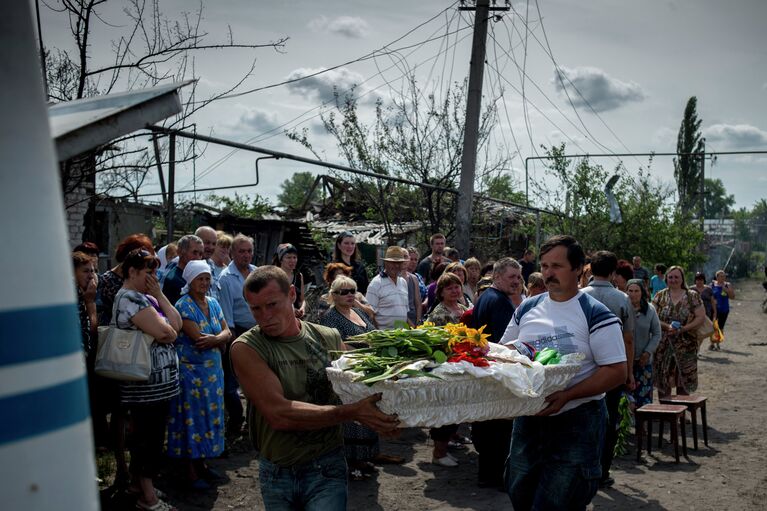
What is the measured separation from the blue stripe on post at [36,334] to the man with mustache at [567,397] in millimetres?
3142

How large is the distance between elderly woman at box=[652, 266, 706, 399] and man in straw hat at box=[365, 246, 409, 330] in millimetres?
3874

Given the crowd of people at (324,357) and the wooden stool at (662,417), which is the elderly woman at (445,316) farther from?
the wooden stool at (662,417)

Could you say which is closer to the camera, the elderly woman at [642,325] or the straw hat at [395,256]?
the elderly woman at [642,325]

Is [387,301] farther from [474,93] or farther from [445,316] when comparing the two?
[474,93]

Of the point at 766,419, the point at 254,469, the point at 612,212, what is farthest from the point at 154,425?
the point at 612,212

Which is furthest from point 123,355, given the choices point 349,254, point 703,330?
point 703,330

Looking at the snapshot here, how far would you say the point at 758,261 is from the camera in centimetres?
6338

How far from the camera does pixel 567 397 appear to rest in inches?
163

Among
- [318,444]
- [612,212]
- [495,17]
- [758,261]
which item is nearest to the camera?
[318,444]

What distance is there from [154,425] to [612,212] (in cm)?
1899

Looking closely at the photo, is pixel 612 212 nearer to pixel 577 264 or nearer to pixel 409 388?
pixel 577 264

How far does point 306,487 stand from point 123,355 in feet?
9.02

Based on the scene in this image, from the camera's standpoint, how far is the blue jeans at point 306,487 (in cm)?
365

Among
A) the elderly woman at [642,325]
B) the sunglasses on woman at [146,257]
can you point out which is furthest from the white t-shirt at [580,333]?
the elderly woman at [642,325]
